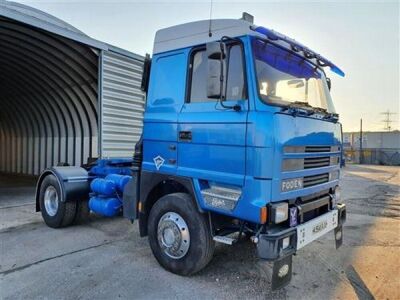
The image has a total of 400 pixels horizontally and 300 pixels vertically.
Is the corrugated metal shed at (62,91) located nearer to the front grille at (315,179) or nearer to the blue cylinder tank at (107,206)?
the blue cylinder tank at (107,206)

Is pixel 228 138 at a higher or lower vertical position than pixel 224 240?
higher

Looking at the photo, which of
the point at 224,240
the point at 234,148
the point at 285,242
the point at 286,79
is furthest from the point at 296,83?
the point at 224,240

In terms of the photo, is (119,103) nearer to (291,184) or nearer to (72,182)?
(72,182)

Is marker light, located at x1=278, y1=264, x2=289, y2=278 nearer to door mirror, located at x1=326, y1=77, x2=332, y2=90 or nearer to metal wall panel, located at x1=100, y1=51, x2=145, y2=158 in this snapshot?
door mirror, located at x1=326, y1=77, x2=332, y2=90

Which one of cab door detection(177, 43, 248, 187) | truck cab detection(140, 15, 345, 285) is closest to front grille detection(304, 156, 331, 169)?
truck cab detection(140, 15, 345, 285)

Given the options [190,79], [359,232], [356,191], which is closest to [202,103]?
[190,79]

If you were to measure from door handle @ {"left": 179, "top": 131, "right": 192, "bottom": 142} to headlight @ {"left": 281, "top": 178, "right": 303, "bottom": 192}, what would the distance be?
114cm

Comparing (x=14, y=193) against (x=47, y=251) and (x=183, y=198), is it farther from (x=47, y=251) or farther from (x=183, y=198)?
(x=183, y=198)

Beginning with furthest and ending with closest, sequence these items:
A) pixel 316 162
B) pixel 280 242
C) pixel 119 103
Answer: pixel 119 103
pixel 316 162
pixel 280 242

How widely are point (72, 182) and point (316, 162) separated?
403cm

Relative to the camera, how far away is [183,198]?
3.88 metres

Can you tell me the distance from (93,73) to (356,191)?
31.8 feet

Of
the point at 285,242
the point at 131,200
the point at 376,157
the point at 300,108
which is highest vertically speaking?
the point at 300,108

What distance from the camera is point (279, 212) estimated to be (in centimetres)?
325
